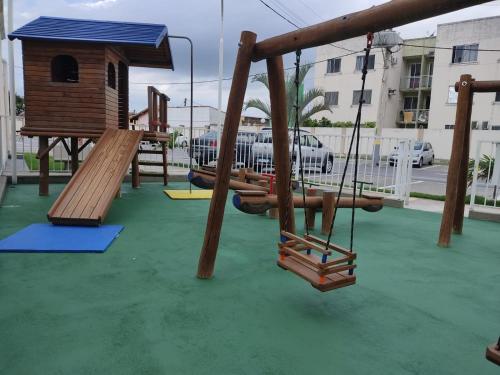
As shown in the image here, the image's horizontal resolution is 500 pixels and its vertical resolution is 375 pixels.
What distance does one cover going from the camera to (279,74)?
3.08 metres

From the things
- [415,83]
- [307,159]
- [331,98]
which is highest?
[415,83]

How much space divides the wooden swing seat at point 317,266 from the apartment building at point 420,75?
810 inches

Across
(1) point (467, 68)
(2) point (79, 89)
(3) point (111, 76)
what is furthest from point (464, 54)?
(2) point (79, 89)

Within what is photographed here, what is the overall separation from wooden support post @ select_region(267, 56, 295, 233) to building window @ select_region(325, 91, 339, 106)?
93.5 feet

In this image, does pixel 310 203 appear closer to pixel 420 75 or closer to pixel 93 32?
pixel 93 32

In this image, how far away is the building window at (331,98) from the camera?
30.4 meters

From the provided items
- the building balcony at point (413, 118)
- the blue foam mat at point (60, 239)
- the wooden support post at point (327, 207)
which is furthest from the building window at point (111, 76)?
the building balcony at point (413, 118)

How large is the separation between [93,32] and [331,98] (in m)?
26.7

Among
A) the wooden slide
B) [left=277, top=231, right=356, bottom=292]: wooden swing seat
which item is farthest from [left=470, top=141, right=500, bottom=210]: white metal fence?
the wooden slide

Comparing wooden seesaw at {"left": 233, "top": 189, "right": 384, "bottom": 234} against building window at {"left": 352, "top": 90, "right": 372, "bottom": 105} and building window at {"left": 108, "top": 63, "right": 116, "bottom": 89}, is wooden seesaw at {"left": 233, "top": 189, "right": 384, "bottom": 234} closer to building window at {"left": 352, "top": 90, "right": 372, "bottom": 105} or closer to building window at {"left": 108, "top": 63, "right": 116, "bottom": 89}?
building window at {"left": 108, "top": 63, "right": 116, "bottom": 89}

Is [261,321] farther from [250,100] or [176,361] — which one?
[250,100]

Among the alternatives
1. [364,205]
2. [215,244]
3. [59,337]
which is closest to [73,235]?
[215,244]

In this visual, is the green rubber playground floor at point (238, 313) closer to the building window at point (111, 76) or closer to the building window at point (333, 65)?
the building window at point (111, 76)

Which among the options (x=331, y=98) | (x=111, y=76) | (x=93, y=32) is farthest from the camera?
(x=331, y=98)
